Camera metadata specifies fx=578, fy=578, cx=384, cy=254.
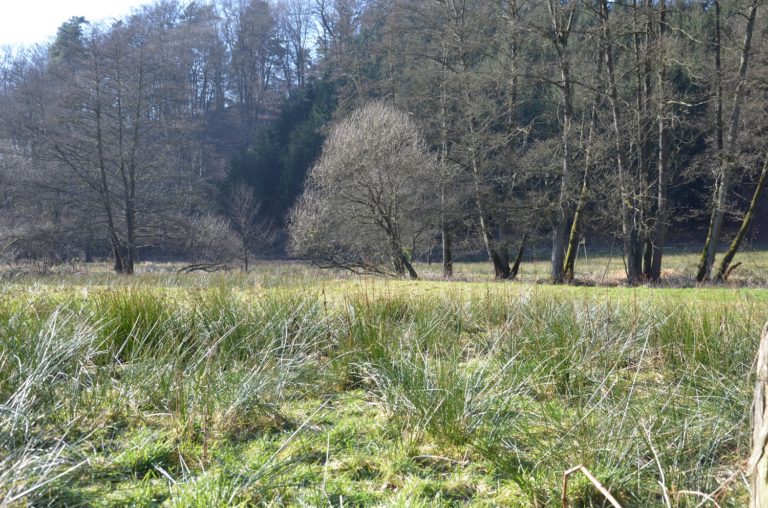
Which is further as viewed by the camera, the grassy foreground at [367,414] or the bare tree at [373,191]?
the bare tree at [373,191]

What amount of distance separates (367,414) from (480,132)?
1511 cm

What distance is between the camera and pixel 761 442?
137 centimetres

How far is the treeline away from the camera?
50.5ft

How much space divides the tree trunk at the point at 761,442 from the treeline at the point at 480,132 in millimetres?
13355

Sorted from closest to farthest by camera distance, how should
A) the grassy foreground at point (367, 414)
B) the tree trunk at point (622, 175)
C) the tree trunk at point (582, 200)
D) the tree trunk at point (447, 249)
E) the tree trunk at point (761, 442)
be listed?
the tree trunk at point (761, 442) < the grassy foreground at point (367, 414) < the tree trunk at point (622, 175) < the tree trunk at point (582, 200) < the tree trunk at point (447, 249)

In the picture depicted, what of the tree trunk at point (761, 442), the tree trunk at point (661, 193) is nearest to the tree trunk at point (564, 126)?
the tree trunk at point (661, 193)

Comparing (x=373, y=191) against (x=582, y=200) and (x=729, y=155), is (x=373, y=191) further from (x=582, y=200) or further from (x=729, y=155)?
(x=729, y=155)

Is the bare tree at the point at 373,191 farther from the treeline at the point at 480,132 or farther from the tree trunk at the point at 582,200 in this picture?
the tree trunk at the point at 582,200

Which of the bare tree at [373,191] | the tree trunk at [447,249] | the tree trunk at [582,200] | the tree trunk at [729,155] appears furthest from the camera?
the tree trunk at [447,249]

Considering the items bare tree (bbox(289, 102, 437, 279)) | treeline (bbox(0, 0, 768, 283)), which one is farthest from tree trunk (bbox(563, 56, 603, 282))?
bare tree (bbox(289, 102, 437, 279))

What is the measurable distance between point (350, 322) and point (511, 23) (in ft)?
43.6

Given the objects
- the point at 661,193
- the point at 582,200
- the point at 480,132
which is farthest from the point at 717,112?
the point at 480,132

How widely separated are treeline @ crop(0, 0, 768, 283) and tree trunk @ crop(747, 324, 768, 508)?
1336cm

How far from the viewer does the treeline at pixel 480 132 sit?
15.4 metres
